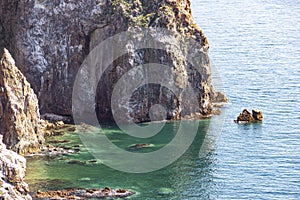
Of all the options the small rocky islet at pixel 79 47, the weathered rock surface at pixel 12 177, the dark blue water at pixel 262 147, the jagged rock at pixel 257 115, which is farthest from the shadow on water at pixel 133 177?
the small rocky islet at pixel 79 47

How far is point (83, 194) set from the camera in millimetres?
128875

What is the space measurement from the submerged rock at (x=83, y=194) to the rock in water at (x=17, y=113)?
22.4m

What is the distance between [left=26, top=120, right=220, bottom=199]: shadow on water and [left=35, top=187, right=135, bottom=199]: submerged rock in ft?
8.53

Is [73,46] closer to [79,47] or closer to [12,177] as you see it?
[79,47]

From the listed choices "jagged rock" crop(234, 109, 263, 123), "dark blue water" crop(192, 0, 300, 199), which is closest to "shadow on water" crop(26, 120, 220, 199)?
"dark blue water" crop(192, 0, 300, 199)

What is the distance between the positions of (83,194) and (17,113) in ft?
88.6

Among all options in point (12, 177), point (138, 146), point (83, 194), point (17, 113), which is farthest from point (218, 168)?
point (12, 177)

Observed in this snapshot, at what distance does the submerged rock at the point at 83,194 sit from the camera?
127 metres

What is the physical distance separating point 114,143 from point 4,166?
152ft

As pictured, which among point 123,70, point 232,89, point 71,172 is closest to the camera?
point 71,172

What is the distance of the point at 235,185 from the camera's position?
13462 centimetres

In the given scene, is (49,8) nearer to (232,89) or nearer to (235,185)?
(232,89)

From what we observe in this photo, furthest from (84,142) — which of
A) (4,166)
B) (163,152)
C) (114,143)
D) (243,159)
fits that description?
(4,166)

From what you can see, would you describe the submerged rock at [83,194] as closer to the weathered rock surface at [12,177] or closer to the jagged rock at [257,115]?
the weathered rock surface at [12,177]
